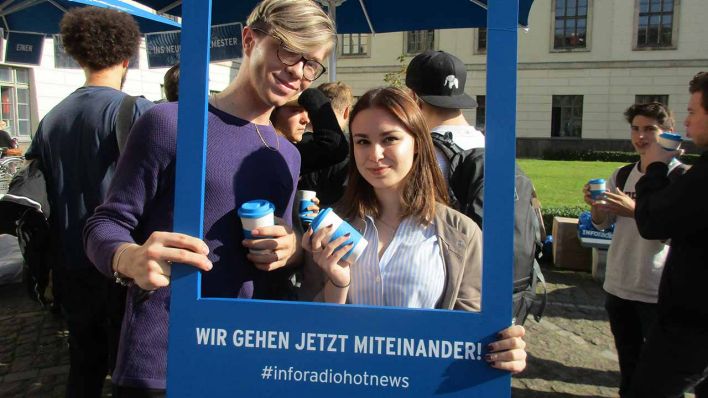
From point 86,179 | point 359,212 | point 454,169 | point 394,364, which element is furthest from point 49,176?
point 394,364

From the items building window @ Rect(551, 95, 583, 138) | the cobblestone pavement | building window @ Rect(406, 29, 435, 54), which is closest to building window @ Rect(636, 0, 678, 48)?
building window @ Rect(551, 95, 583, 138)

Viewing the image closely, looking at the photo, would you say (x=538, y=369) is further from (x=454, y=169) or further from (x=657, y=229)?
(x=454, y=169)

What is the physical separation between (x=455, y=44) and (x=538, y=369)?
27014 millimetres

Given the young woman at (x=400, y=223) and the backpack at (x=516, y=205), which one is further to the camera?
the backpack at (x=516, y=205)

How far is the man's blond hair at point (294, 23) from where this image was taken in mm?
1300

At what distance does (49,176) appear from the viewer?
2414mm

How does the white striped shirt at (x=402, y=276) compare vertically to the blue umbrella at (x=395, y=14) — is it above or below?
below

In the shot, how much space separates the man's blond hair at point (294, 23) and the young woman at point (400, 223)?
0.30 m

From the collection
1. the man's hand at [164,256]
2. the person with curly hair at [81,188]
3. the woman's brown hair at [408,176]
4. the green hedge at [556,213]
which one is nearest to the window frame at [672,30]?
the green hedge at [556,213]

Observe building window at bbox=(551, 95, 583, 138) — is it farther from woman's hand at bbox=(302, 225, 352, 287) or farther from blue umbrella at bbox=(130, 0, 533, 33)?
woman's hand at bbox=(302, 225, 352, 287)

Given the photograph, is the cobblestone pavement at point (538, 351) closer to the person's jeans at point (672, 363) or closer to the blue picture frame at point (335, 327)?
the person's jeans at point (672, 363)

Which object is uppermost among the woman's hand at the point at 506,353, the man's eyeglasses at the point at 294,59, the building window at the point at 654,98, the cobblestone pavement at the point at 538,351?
the building window at the point at 654,98

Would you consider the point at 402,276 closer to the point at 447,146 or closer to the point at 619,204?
the point at 447,146

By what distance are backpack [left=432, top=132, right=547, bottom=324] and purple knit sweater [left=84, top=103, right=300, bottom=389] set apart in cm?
69
